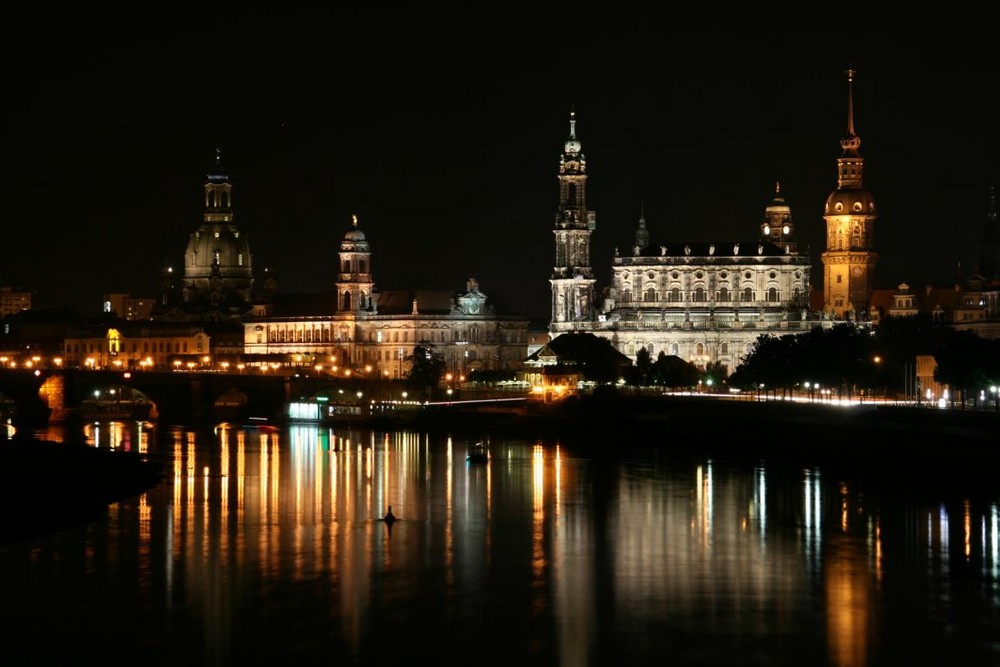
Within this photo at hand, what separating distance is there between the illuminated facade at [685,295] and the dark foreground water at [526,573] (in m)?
89.2

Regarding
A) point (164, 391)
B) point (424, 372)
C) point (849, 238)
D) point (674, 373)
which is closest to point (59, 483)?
point (164, 391)

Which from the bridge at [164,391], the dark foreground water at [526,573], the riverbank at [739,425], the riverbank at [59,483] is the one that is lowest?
the dark foreground water at [526,573]

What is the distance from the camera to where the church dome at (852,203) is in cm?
18325

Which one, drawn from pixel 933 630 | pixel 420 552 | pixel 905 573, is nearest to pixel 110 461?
pixel 420 552

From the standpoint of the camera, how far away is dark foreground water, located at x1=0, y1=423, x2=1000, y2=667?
48531mm

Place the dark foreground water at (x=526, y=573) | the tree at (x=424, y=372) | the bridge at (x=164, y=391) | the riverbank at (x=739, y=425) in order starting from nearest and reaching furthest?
the dark foreground water at (x=526, y=573)
the riverbank at (x=739, y=425)
the bridge at (x=164, y=391)
the tree at (x=424, y=372)

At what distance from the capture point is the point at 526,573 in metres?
59.3

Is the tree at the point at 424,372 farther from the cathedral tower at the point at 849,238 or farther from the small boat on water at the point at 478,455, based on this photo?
the small boat on water at the point at 478,455

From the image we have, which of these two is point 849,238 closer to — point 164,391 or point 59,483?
point 164,391

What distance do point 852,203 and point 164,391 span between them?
226 ft

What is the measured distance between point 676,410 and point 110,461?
44998mm

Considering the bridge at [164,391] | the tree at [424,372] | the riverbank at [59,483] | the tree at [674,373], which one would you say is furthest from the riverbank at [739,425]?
the riverbank at [59,483]

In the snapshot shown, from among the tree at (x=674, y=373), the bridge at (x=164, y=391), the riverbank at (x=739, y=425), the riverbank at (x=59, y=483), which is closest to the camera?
the riverbank at (x=59, y=483)

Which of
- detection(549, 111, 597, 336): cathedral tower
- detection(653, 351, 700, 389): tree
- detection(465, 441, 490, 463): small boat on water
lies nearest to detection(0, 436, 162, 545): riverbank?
detection(465, 441, 490, 463): small boat on water
